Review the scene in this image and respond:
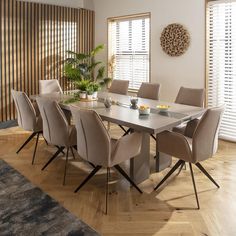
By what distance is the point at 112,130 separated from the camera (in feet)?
18.2

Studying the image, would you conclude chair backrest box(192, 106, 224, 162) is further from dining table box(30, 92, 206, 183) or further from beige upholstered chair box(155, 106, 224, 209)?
dining table box(30, 92, 206, 183)

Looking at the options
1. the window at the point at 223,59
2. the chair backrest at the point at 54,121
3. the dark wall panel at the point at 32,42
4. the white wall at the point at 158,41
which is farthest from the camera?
the dark wall panel at the point at 32,42

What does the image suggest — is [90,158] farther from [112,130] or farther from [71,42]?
[71,42]

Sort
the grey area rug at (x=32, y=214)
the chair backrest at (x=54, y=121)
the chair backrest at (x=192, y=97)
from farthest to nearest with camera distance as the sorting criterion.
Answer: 1. the chair backrest at (x=192, y=97)
2. the chair backrest at (x=54, y=121)
3. the grey area rug at (x=32, y=214)

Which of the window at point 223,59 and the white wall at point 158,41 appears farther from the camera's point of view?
the white wall at point 158,41

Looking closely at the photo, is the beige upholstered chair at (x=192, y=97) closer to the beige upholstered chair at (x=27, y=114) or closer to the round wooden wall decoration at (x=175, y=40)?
the round wooden wall decoration at (x=175, y=40)

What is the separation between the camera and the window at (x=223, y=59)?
4.57 metres

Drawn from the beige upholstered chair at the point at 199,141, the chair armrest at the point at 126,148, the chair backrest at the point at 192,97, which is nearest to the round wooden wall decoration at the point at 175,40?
the chair backrest at the point at 192,97

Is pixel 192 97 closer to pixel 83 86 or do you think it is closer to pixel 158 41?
pixel 83 86

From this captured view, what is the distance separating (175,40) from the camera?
5234 millimetres

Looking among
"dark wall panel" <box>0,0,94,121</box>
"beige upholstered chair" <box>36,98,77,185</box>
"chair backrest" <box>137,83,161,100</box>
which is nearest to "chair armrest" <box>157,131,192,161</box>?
"beige upholstered chair" <box>36,98,77,185</box>

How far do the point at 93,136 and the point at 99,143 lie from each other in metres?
0.09

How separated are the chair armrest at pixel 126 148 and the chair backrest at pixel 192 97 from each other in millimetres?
1443

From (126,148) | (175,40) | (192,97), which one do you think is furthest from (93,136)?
(175,40)
